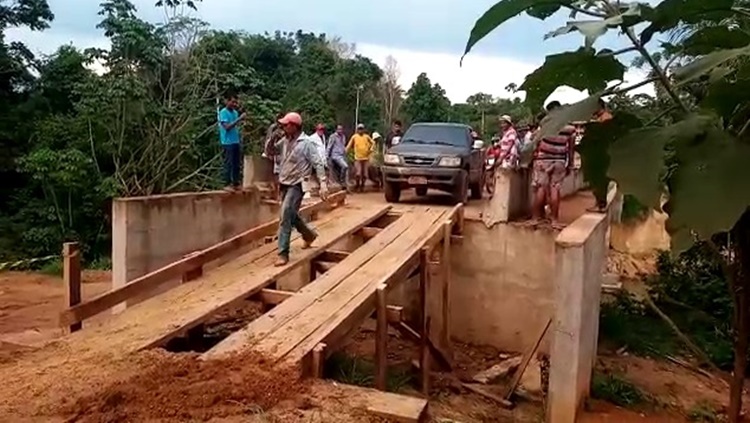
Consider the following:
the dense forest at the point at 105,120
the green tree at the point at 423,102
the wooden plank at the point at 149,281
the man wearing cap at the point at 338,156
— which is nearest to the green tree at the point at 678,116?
the wooden plank at the point at 149,281

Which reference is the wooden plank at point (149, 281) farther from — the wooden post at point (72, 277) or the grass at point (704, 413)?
the grass at point (704, 413)

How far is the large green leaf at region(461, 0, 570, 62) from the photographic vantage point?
99cm

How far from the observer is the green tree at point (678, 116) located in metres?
0.90

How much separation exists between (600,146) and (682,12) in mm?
271

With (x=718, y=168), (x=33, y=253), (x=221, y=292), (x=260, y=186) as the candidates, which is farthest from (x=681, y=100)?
(x=33, y=253)

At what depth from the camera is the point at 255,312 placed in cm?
1133

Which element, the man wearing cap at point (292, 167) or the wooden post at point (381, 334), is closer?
the wooden post at point (381, 334)

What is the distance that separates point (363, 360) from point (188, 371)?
585 centimetres

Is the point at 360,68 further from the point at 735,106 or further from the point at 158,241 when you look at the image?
the point at 735,106

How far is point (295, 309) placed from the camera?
734 centimetres

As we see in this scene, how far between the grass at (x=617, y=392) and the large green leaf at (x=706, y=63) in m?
9.51

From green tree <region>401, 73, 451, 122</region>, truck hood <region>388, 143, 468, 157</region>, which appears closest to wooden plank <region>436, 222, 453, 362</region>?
truck hood <region>388, 143, 468, 157</region>

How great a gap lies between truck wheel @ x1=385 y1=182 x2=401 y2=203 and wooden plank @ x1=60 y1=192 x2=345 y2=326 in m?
4.39

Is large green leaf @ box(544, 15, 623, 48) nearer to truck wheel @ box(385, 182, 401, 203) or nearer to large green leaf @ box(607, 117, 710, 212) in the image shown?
large green leaf @ box(607, 117, 710, 212)
